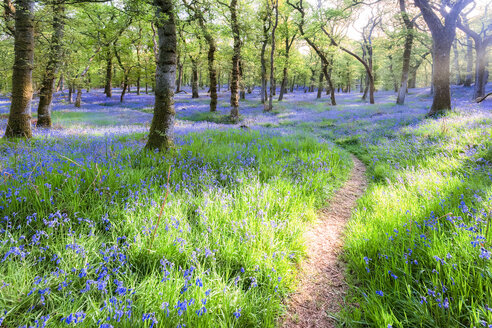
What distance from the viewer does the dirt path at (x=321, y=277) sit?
92.4 inches

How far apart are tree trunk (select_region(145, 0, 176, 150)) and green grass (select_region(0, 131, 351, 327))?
1.05 metres

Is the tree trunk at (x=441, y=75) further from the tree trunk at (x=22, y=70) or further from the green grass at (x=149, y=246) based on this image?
the tree trunk at (x=22, y=70)

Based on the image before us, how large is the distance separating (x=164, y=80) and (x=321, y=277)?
5551 mm

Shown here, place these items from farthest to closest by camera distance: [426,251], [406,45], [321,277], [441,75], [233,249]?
[406,45] < [441,75] < [321,277] < [233,249] < [426,251]

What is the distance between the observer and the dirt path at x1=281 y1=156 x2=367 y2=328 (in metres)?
2.35

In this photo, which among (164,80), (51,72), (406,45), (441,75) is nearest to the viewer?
(164,80)

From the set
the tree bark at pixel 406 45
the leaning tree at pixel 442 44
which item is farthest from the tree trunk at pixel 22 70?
the tree bark at pixel 406 45

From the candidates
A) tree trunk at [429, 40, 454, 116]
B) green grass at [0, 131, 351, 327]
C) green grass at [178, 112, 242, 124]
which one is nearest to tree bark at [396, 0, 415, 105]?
tree trunk at [429, 40, 454, 116]

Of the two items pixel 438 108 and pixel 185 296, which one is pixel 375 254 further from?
pixel 438 108

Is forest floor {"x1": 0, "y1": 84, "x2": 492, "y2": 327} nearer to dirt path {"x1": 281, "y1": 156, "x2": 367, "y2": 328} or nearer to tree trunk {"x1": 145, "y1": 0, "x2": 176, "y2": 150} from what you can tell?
dirt path {"x1": 281, "y1": 156, "x2": 367, "y2": 328}

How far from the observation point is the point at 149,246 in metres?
2.43

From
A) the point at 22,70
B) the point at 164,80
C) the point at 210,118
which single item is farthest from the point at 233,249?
the point at 210,118

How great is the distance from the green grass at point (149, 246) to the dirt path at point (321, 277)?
177 millimetres

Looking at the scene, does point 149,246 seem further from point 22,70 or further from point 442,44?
point 442,44
